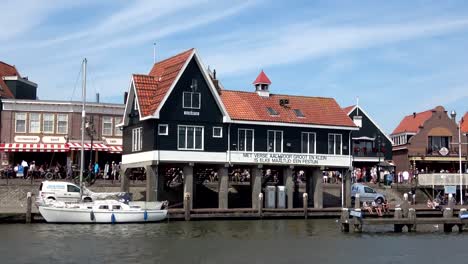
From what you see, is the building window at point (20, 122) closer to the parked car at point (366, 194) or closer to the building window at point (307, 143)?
the building window at point (307, 143)

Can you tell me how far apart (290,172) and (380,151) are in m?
23.7

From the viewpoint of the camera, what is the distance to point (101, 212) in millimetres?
50781

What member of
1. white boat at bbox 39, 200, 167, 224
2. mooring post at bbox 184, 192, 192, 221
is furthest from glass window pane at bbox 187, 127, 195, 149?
white boat at bbox 39, 200, 167, 224

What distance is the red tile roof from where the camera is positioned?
206ft

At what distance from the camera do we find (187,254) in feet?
118

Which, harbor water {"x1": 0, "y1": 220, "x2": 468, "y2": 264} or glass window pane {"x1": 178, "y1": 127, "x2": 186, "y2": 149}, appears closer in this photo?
harbor water {"x1": 0, "y1": 220, "x2": 468, "y2": 264}

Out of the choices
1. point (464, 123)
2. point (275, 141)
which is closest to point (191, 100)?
point (275, 141)

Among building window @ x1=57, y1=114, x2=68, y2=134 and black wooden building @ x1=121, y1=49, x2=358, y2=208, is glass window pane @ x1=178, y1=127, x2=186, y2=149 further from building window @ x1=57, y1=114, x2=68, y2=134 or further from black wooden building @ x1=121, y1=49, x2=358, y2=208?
building window @ x1=57, y1=114, x2=68, y2=134

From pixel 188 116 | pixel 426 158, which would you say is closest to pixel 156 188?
pixel 188 116

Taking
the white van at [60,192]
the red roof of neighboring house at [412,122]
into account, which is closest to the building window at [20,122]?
the white van at [60,192]

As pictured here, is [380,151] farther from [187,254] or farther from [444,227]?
[187,254]

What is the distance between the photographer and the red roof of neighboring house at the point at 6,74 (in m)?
74.2

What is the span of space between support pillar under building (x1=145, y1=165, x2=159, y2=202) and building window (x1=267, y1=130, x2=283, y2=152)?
10899 millimetres

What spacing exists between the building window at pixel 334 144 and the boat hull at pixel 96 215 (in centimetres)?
1968
